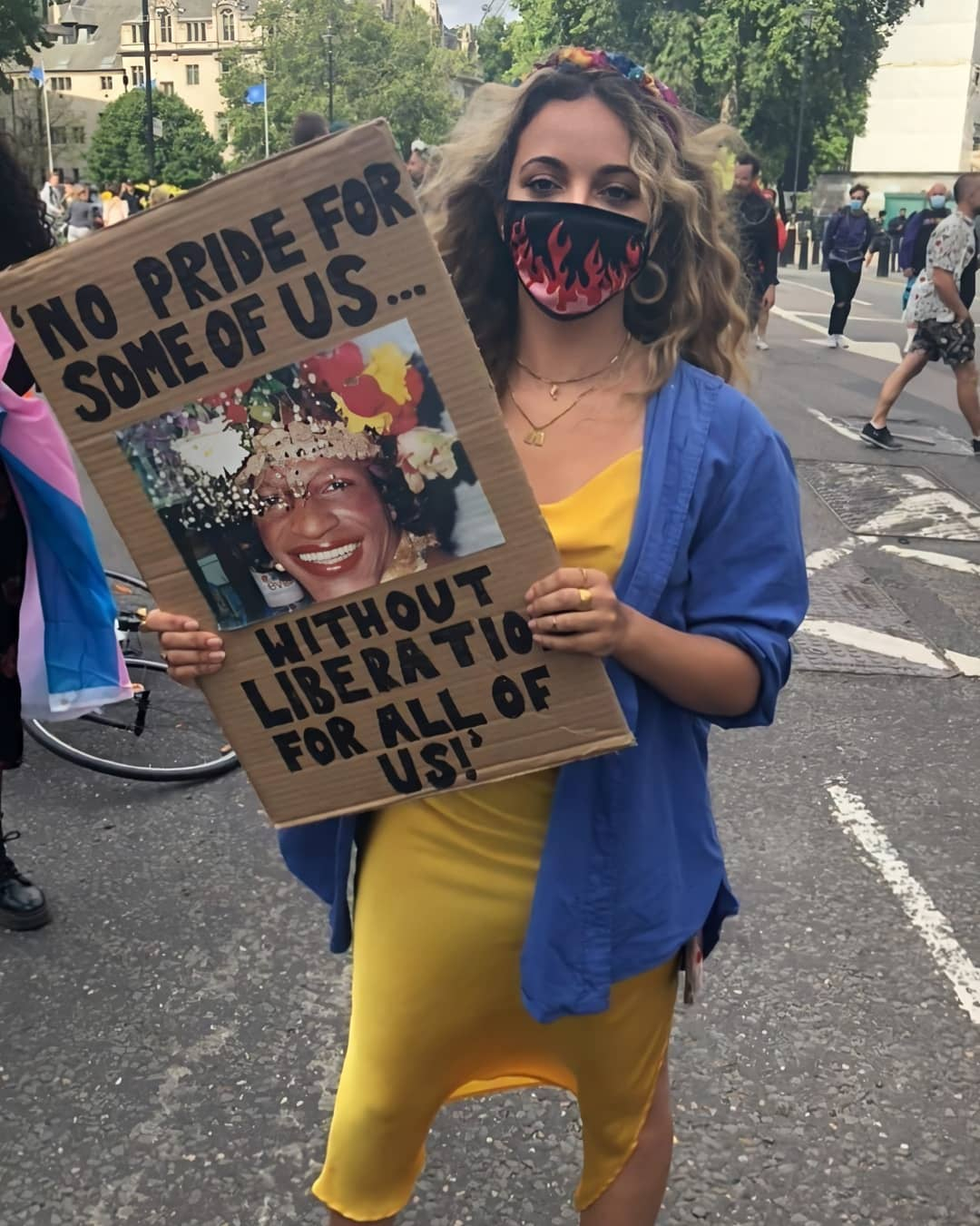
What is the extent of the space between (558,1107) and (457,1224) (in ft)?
1.23

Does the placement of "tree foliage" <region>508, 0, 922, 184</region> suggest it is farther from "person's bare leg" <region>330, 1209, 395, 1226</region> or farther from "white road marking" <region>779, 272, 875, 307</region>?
"person's bare leg" <region>330, 1209, 395, 1226</region>

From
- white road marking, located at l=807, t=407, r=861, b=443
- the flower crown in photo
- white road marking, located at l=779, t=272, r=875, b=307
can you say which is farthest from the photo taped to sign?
white road marking, located at l=779, t=272, r=875, b=307

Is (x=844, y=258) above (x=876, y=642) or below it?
below

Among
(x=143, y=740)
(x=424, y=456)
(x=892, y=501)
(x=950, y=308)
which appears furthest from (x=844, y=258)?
(x=424, y=456)

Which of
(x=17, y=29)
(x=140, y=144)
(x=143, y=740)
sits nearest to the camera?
(x=143, y=740)

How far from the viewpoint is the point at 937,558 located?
6.65 m

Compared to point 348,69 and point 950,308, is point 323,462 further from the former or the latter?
point 348,69

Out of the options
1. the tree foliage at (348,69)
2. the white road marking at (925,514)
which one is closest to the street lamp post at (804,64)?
the white road marking at (925,514)

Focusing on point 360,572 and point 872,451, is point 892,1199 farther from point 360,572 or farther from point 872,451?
point 872,451

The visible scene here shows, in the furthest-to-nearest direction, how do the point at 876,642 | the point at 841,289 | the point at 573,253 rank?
1. the point at 841,289
2. the point at 876,642
3. the point at 573,253

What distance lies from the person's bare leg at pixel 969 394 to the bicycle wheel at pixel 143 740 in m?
6.42

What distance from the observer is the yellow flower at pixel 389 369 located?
1313mm

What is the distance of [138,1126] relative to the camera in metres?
2.53

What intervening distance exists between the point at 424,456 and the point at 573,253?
15.0 inches
